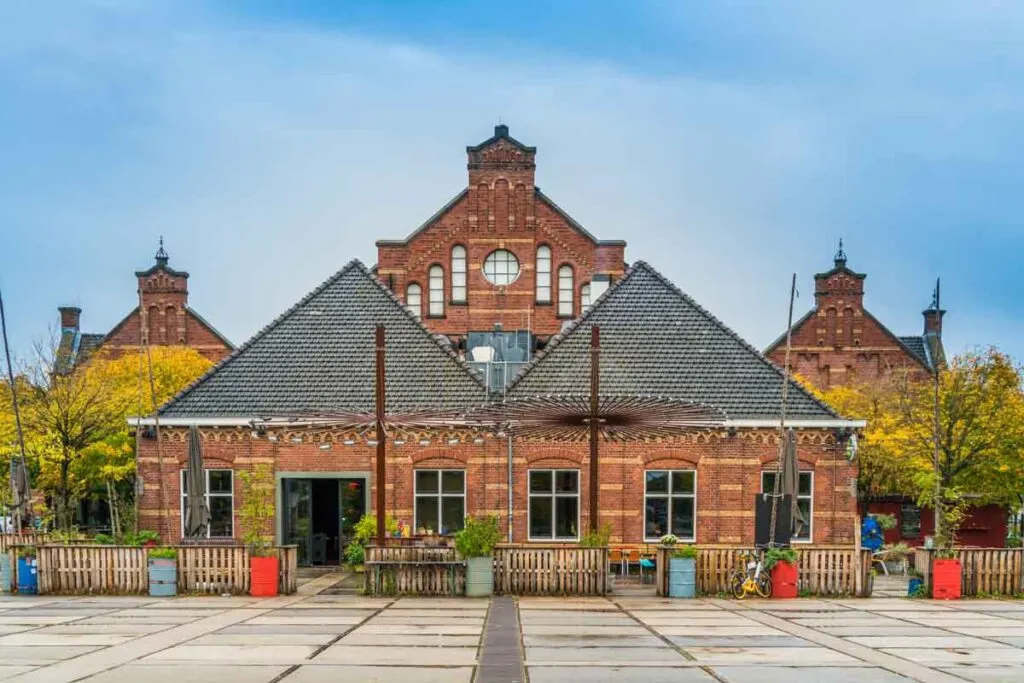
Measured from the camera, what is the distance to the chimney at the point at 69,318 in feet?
192

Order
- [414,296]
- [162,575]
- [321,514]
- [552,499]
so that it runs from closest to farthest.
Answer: [162,575] < [552,499] < [321,514] < [414,296]

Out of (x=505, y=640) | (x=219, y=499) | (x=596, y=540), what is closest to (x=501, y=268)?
(x=219, y=499)

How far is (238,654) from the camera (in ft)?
42.9

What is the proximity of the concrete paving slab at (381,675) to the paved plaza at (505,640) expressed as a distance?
0.04 meters

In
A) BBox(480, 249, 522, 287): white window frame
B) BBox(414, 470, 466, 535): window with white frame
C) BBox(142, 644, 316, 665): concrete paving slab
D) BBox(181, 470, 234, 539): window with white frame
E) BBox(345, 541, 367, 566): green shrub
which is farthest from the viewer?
BBox(480, 249, 522, 287): white window frame

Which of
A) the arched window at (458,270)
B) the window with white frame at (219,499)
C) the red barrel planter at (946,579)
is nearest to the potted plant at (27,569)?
the window with white frame at (219,499)

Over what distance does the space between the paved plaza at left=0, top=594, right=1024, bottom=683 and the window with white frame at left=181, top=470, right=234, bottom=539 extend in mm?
6950

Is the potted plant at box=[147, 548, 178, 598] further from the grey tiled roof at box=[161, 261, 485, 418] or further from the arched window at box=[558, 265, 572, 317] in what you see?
the arched window at box=[558, 265, 572, 317]

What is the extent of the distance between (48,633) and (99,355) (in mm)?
31901

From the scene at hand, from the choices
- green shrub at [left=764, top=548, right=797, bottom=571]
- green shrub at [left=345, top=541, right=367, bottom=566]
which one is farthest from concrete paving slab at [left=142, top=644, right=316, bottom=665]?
green shrub at [left=345, top=541, right=367, bottom=566]

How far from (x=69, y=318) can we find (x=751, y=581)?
1892 inches

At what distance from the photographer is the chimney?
192 feet

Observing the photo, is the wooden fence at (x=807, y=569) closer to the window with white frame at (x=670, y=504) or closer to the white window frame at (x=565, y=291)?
the window with white frame at (x=670, y=504)

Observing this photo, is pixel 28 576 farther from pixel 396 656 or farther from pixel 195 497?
pixel 396 656
